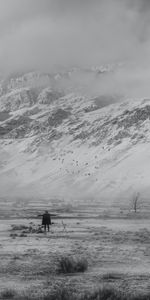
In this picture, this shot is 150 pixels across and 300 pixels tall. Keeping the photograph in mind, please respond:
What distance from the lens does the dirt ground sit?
65.1ft

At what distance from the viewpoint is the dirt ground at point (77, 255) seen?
19844 millimetres

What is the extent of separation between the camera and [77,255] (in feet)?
92.1

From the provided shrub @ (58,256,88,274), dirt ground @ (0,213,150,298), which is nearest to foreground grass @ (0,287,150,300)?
dirt ground @ (0,213,150,298)

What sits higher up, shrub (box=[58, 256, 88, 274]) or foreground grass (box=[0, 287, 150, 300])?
foreground grass (box=[0, 287, 150, 300])

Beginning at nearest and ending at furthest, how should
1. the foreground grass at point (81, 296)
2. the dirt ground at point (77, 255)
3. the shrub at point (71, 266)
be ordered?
the foreground grass at point (81, 296)
the dirt ground at point (77, 255)
the shrub at point (71, 266)

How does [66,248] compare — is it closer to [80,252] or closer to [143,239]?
[80,252]

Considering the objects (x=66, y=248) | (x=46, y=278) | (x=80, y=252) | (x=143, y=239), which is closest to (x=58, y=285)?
(x=46, y=278)

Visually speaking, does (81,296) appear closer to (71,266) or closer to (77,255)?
(71,266)

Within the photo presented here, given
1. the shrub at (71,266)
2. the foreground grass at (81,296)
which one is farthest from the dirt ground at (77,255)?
the foreground grass at (81,296)

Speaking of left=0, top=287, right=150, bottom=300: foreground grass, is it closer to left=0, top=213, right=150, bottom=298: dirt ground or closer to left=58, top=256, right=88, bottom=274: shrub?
left=0, top=213, right=150, bottom=298: dirt ground

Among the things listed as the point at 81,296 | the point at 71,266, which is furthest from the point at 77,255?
the point at 81,296

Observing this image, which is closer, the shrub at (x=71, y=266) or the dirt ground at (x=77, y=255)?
the dirt ground at (x=77, y=255)

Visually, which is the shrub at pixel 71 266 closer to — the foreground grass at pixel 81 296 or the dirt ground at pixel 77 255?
the dirt ground at pixel 77 255

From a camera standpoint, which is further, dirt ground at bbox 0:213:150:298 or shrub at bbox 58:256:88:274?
shrub at bbox 58:256:88:274
